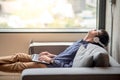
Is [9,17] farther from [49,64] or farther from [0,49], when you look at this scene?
[49,64]

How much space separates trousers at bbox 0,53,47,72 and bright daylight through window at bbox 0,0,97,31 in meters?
1.01

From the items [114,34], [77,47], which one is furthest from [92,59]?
[114,34]

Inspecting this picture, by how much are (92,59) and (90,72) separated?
0.21m

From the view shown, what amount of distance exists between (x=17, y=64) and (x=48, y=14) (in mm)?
1364

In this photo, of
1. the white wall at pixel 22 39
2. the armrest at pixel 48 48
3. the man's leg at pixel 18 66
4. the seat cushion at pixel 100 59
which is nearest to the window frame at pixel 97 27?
the white wall at pixel 22 39

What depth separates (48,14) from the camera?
161 inches

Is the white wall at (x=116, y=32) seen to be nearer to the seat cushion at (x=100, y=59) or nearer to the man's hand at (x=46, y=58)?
the seat cushion at (x=100, y=59)

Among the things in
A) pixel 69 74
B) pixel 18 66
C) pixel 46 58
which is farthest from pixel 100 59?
pixel 18 66

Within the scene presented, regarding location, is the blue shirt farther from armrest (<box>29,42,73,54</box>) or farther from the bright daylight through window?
the bright daylight through window

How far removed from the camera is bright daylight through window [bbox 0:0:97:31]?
13.3 ft

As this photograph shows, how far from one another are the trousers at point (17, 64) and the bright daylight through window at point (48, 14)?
101cm

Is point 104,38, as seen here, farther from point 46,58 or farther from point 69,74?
point 69,74

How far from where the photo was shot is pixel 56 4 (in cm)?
407

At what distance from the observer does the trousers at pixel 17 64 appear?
2.92 m
